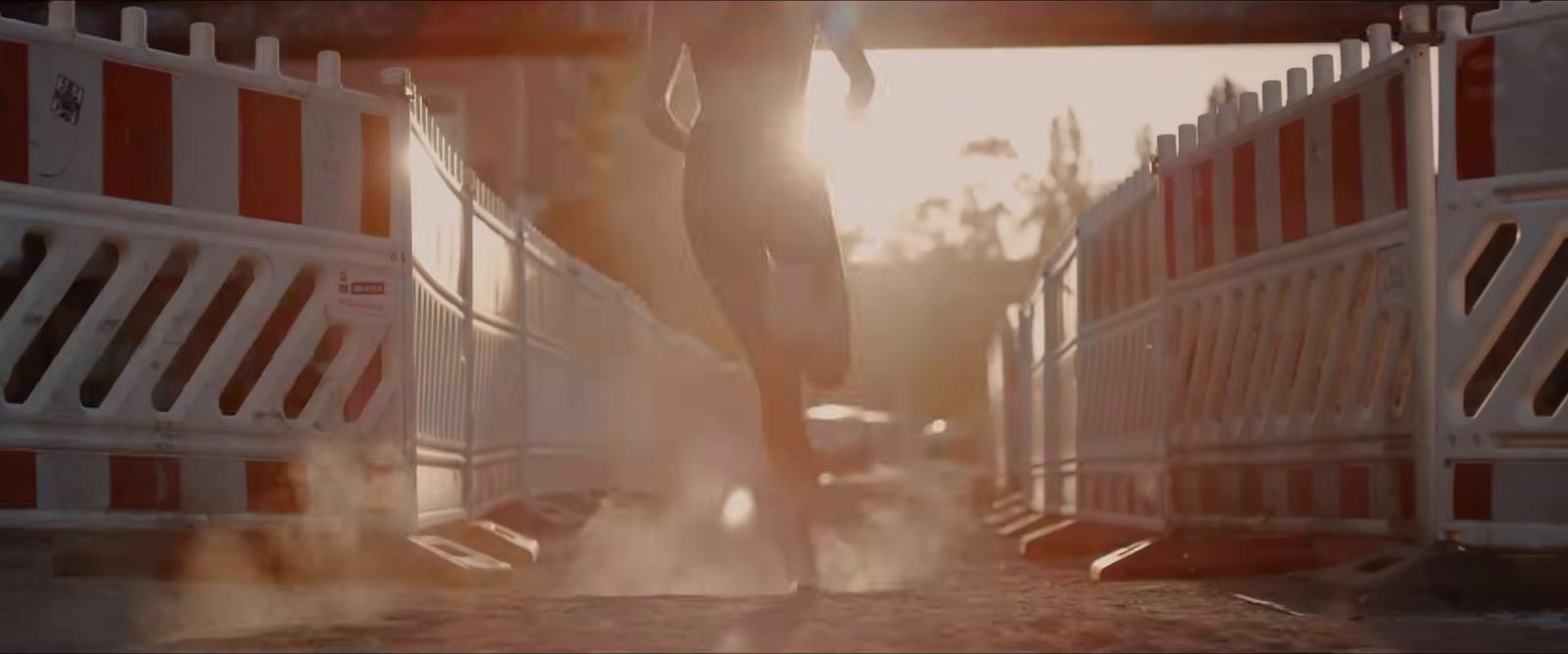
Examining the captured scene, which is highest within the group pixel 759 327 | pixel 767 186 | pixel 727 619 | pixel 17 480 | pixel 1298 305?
pixel 767 186

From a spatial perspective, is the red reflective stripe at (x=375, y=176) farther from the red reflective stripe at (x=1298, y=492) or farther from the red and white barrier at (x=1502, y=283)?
the red and white barrier at (x=1502, y=283)

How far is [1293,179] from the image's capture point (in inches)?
319

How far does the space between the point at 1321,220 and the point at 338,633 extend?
4.16 metres

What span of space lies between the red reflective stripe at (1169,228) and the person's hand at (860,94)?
145 inches

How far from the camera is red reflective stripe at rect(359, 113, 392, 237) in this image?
793 cm

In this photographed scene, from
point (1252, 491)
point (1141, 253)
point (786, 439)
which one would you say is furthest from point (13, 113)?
point (1141, 253)

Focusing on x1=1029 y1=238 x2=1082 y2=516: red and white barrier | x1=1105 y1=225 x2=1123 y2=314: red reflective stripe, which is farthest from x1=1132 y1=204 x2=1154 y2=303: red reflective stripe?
x1=1029 y1=238 x2=1082 y2=516: red and white barrier

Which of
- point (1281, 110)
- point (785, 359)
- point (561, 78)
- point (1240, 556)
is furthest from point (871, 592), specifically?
point (561, 78)

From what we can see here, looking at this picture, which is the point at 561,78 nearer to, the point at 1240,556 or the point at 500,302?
the point at 500,302

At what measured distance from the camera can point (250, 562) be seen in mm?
7266

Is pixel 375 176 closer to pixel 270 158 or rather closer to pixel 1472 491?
pixel 270 158

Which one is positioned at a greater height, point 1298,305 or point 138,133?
point 138,133

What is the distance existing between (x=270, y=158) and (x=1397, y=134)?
358 cm

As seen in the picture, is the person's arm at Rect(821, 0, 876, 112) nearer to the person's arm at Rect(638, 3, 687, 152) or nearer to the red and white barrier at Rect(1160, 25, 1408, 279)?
the person's arm at Rect(638, 3, 687, 152)
